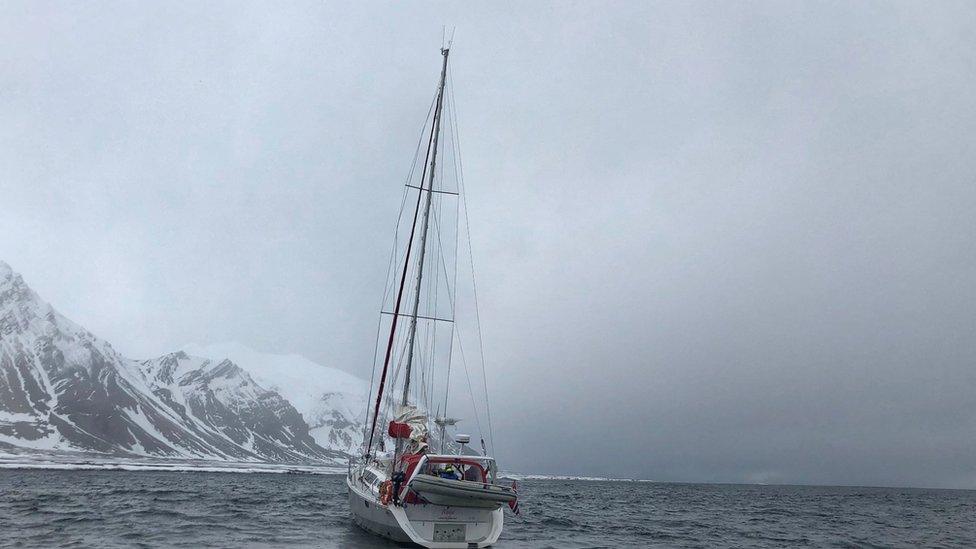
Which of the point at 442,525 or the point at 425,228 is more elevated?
the point at 425,228

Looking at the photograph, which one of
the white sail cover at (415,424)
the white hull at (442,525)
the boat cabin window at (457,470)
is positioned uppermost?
the white sail cover at (415,424)

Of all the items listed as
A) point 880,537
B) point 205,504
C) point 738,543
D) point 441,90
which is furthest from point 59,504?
point 880,537

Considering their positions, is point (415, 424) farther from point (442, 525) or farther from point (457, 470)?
point (442, 525)

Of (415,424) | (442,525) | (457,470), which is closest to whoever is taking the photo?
(442,525)

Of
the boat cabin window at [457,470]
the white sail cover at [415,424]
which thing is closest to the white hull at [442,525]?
the boat cabin window at [457,470]

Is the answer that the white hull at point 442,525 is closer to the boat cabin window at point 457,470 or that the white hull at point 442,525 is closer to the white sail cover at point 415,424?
the boat cabin window at point 457,470

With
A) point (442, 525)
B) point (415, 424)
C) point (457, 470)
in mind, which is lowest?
point (442, 525)

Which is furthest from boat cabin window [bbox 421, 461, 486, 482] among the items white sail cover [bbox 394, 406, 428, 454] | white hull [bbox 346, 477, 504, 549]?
white sail cover [bbox 394, 406, 428, 454]

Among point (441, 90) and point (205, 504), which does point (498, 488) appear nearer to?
point (441, 90)

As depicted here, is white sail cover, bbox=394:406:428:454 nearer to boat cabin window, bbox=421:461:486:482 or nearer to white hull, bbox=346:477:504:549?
boat cabin window, bbox=421:461:486:482

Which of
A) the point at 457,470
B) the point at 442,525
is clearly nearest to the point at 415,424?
the point at 457,470

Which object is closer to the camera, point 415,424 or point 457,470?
point 457,470

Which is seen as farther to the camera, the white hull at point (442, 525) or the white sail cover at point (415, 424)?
the white sail cover at point (415, 424)

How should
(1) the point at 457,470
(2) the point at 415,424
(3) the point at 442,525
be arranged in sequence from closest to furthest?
(3) the point at 442,525 < (1) the point at 457,470 < (2) the point at 415,424
